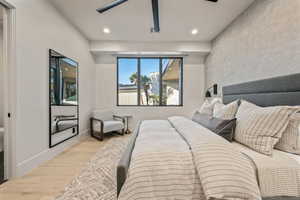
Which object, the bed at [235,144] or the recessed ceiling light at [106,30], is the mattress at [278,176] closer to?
the bed at [235,144]

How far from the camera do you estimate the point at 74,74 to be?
3.74 m

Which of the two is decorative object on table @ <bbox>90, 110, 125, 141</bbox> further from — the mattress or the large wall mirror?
the mattress

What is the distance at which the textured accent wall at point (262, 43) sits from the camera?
6.61 feet

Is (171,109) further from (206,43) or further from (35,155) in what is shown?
(35,155)

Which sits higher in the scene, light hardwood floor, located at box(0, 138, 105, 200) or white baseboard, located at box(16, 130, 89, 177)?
white baseboard, located at box(16, 130, 89, 177)

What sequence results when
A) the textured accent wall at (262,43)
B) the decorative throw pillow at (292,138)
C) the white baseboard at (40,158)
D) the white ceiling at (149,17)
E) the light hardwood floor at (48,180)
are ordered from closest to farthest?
the decorative throw pillow at (292,138), the light hardwood floor at (48,180), the textured accent wall at (262,43), the white baseboard at (40,158), the white ceiling at (149,17)

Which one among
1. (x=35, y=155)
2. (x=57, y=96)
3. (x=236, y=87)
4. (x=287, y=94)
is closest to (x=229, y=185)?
(x=287, y=94)

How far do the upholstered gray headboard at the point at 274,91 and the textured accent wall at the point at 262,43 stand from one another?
0.19 m

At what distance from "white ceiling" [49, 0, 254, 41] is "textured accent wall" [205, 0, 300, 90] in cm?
32

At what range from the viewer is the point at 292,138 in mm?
1480

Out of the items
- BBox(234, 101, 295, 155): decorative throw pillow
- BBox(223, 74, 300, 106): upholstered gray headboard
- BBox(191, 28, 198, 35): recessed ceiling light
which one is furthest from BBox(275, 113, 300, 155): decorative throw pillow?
BBox(191, 28, 198, 35): recessed ceiling light

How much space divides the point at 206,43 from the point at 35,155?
15.7 ft

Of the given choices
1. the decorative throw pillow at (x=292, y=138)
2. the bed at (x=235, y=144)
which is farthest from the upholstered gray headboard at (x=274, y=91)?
the decorative throw pillow at (x=292, y=138)

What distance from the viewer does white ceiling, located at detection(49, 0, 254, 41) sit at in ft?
9.43
